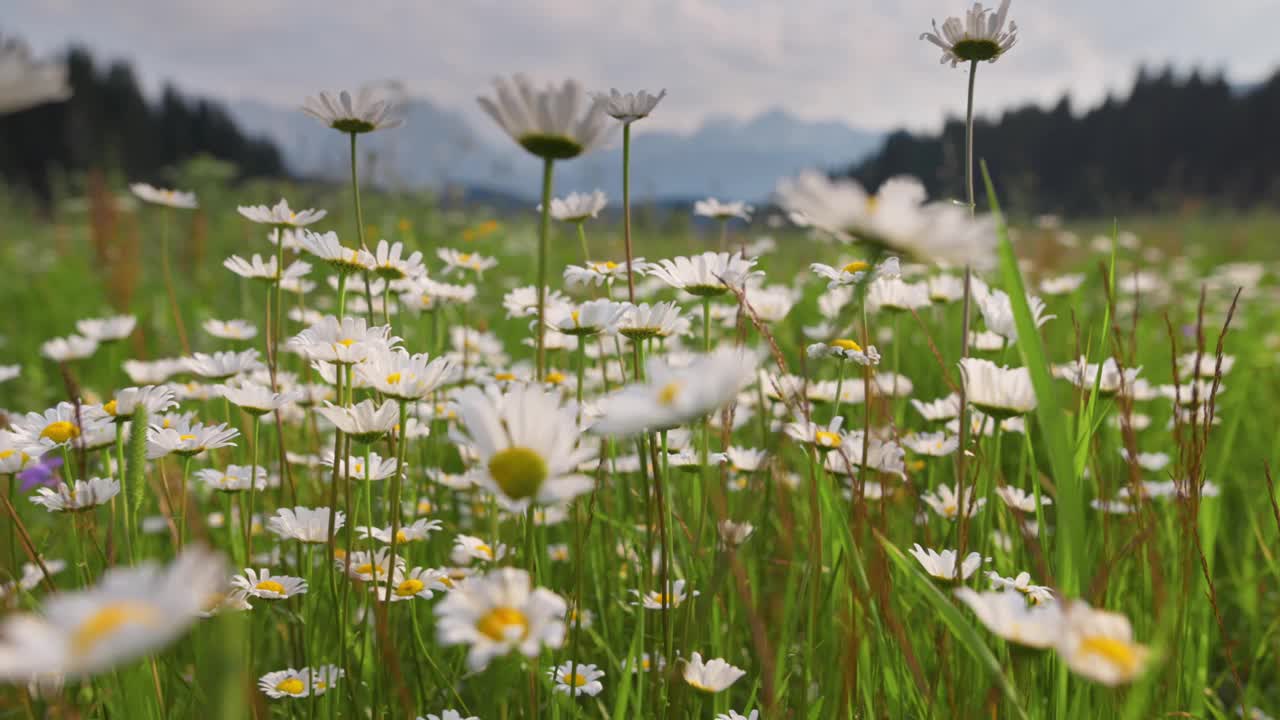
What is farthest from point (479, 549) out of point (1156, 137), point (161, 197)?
point (1156, 137)

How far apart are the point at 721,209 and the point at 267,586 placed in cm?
113

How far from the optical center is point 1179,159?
31.6 meters

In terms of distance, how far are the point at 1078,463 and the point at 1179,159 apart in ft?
127

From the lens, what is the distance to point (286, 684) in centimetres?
92

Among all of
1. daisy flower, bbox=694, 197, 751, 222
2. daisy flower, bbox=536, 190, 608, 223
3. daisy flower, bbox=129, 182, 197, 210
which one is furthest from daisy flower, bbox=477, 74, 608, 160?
daisy flower, bbox=129, 182, 197, 210

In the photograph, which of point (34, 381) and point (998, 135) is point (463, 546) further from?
point (998, 135)

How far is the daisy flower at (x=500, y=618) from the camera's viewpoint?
0.46 metres

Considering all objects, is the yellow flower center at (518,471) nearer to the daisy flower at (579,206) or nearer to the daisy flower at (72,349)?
the daisy flower at (579,206)

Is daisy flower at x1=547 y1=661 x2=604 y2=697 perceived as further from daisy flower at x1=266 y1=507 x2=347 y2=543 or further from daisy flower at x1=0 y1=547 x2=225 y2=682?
daisy flower at x1=0 y1=547 x2=225 y2=682

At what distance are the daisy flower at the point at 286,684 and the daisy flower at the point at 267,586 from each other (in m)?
0.10

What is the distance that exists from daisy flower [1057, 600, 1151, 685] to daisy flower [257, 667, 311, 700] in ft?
2.76

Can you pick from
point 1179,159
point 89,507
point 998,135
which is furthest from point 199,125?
point 1179,159

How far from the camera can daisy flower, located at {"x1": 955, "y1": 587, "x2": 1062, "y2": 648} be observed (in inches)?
20.4

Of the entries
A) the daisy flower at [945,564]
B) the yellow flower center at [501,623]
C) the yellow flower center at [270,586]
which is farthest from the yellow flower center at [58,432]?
the daisy flower at [945,564]
